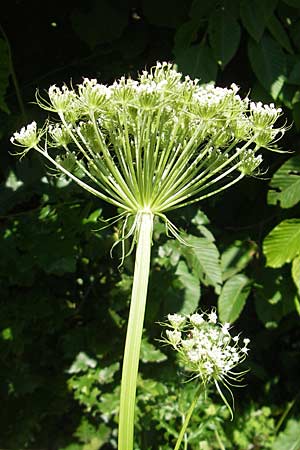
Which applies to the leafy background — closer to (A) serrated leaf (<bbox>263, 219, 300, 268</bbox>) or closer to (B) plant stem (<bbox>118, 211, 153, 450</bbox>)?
(A) serrated leaf (<bbox>263, 219, 300, 268</bbox>)

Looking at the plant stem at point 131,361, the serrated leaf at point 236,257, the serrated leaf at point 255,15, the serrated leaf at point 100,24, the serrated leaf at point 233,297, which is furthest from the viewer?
the serrated leaf at point 236,257

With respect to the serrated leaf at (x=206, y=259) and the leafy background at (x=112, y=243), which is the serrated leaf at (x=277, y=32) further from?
the serrated leaf at (x=206, y=259)

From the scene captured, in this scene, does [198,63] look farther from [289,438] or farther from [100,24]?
[289,438]

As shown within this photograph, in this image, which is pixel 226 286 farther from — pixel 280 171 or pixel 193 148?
pixel 193 148

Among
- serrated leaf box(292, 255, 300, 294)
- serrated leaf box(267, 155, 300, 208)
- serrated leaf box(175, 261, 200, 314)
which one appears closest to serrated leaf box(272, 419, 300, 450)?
serrated leaf box(175, 261, 200, 314)

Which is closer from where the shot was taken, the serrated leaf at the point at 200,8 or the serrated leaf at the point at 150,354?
the serrated leaf at the point at 200,8

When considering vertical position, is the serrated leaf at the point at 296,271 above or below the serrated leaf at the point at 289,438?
above

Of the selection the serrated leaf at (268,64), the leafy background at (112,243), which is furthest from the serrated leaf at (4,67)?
the serrated leaf at (268,64)

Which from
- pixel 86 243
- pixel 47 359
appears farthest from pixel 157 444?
pixel 86 243
